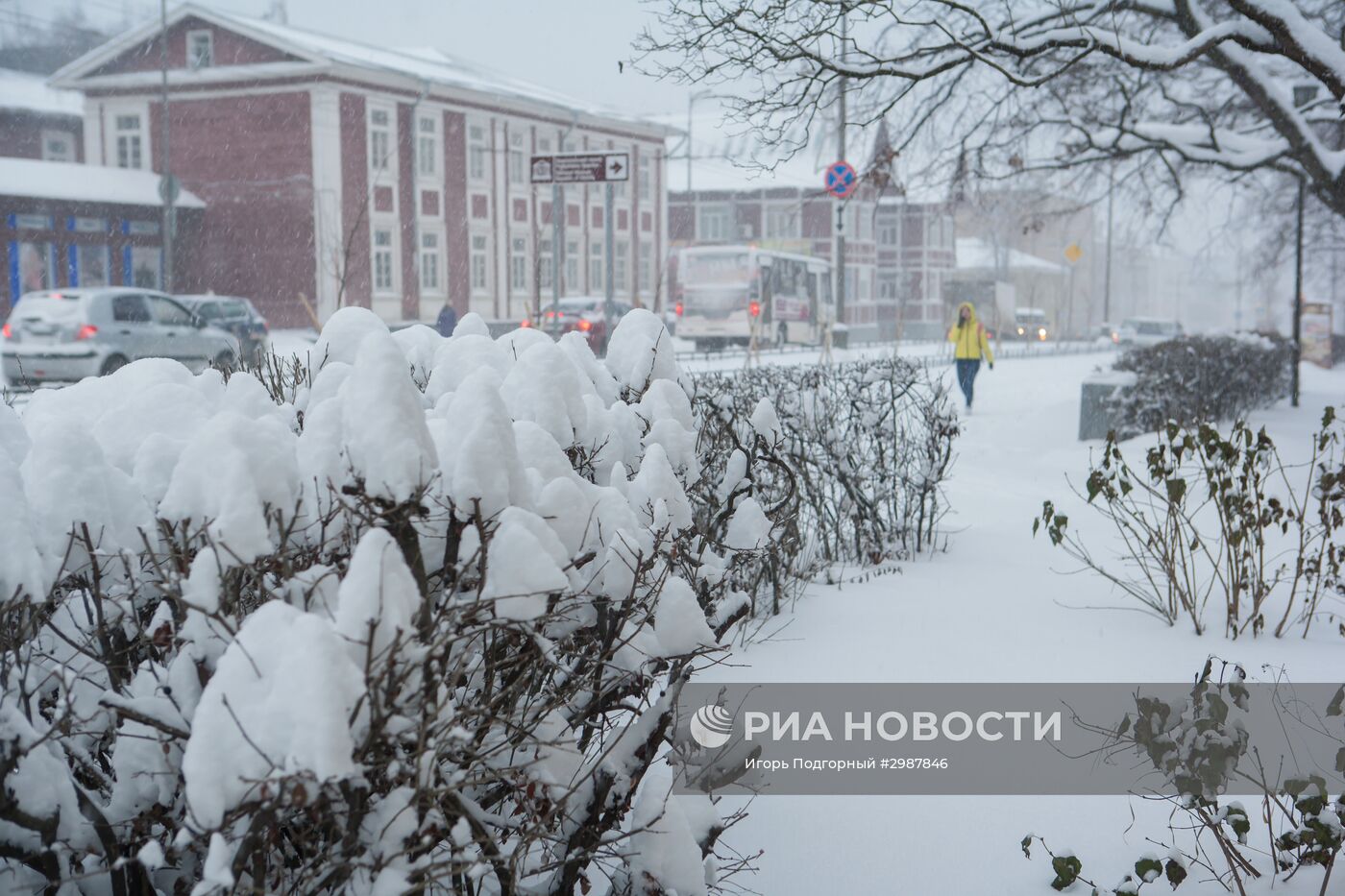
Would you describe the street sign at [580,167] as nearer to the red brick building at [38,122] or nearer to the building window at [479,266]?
the building window at [479,266]

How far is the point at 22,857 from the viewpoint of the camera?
194 cm

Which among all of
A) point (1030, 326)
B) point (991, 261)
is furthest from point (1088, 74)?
point (991, 261)

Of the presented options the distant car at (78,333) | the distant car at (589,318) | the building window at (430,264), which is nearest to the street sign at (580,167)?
the distant car at (78,333)

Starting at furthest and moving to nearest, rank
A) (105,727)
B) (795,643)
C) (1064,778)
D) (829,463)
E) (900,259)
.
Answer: (900,259), (829,463), (795,643), (1064,778), (105,727)

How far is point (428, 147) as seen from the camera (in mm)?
37281

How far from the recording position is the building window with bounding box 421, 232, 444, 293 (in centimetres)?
3728

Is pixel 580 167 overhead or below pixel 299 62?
below

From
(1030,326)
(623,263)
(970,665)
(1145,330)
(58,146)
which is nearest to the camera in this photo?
(970,665)

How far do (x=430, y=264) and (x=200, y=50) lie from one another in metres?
8.56

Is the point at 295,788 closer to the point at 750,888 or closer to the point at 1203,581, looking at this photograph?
the point at 750,888

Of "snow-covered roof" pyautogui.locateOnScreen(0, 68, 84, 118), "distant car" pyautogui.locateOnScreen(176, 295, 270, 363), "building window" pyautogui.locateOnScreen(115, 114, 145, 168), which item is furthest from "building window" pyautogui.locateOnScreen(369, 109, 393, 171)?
"distant car" pyautogui.locateOnScreen(176, 295, 270, 363)

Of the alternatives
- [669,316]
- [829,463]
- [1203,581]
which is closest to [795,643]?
[829,463]

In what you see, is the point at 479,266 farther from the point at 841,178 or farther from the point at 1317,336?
the point at 841,178

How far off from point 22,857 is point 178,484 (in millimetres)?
617
